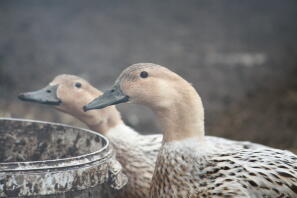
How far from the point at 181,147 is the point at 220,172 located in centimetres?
24

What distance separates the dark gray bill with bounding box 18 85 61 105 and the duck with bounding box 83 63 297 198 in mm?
547

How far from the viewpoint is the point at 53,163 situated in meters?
2.54

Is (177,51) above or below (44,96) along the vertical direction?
above

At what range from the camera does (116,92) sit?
301 cm

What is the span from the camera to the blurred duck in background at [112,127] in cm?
357

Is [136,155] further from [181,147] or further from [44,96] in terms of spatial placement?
[181,147]

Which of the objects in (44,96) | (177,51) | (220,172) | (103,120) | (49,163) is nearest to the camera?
(49,163)

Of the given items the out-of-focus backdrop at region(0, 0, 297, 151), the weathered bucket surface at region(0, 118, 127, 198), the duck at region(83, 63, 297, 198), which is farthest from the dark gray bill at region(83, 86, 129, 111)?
the out-of-focus backdrop at region(0, 0, 297, 151)

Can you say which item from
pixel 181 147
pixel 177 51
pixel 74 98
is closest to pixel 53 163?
pixel 181 147

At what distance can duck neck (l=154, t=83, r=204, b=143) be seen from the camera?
9.62 feet

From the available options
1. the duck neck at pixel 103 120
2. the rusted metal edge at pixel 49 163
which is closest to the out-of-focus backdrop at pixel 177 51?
the duck neck at pixel 103 120

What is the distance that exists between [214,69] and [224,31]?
161 cm

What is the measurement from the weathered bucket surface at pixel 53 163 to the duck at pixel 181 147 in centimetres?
24

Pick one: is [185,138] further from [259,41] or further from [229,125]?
[259,41]
